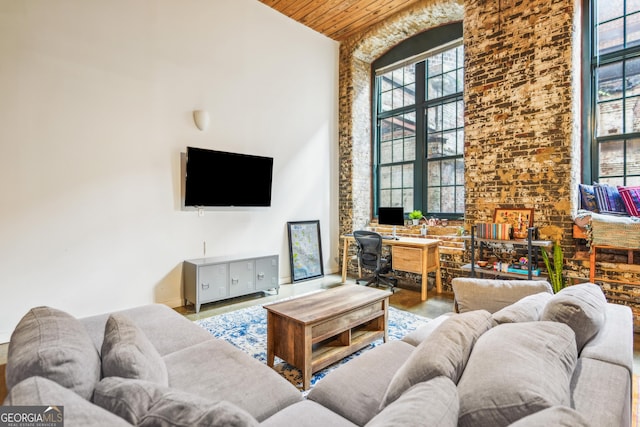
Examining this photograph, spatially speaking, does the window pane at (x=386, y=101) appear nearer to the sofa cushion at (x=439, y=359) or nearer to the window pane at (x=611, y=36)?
the window pane at (x=611, y=36)

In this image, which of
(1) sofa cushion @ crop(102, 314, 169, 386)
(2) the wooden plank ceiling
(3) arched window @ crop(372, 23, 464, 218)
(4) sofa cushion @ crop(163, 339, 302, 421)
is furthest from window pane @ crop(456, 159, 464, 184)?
(1) sofa cushion @ crop(102, 314, 169, 386)

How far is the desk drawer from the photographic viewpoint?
→ 4.55m

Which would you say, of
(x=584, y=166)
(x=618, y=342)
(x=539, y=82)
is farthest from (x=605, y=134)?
(x=618, y=342)

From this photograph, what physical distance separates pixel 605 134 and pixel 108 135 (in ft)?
19.1

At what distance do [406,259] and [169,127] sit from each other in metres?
3.71

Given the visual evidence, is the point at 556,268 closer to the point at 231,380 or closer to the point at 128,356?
the point at 231,380

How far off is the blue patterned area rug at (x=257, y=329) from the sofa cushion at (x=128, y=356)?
1321 millimetres

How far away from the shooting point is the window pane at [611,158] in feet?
12.1

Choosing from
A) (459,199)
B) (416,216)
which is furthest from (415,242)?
(459,199)

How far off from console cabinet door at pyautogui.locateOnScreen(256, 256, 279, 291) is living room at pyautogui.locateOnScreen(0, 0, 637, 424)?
46 cm

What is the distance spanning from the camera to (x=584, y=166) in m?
3.88

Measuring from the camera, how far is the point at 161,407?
0.86m

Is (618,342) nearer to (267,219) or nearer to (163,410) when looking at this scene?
(163,410)

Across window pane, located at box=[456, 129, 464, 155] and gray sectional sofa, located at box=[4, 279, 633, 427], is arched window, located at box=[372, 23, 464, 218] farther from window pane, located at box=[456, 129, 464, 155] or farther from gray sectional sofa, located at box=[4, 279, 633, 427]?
gray sectional sofa, located at box=[4, 279, 633, 427]
